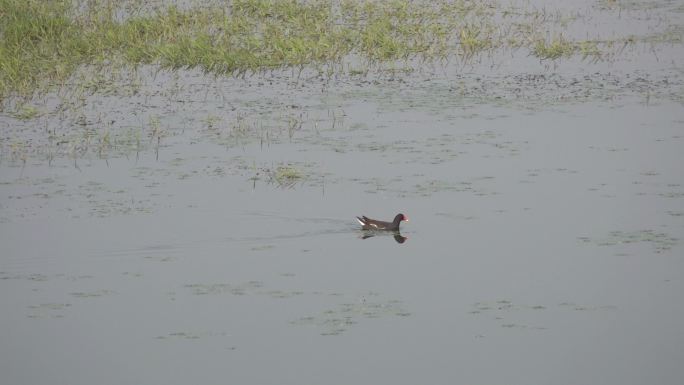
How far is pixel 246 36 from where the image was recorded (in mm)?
20672

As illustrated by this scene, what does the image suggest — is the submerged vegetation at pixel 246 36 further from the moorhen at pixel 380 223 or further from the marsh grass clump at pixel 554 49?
the moorhen at pixel 380 223

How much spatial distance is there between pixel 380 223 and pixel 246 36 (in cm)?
882

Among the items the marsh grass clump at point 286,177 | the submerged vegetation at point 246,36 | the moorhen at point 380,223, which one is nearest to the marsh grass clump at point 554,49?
the submerged vegetation at point 246,36

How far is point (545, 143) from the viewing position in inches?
615

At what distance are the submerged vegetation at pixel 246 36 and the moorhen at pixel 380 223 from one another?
647cm

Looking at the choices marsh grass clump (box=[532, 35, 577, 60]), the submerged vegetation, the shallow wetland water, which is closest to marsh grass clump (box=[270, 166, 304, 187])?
the shallow wetland water

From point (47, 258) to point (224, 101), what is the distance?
6296mm

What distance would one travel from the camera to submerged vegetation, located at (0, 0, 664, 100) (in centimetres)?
1934

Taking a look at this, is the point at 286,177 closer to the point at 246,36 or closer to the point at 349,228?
the point at 349,228

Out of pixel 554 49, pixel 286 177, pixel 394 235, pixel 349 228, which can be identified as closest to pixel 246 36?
pixel 554 49

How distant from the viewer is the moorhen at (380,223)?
12.7 metres

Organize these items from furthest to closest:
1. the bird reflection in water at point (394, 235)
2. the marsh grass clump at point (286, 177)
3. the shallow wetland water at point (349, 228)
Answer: the marsh grass clump at point (286, 177), the bird reflection in water at point (394, 235), the shallow wetland water at point (349, 228)

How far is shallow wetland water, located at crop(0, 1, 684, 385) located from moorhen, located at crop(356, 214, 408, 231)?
12cm

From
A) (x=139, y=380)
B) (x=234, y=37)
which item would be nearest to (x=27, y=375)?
(x=139, y=380)
